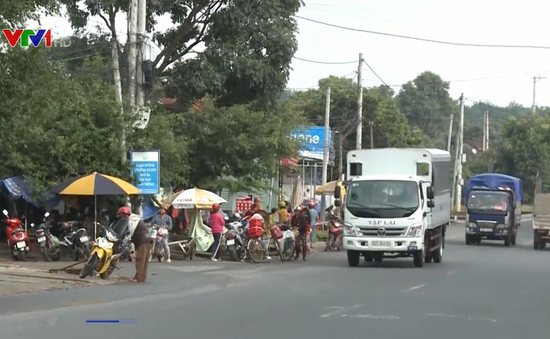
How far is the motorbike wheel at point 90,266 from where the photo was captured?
19.2 meters

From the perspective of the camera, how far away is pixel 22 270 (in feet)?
67.9

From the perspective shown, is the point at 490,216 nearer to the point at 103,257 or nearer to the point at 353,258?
the point at 353,258

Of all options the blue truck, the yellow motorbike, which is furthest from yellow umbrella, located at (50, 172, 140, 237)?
the blue truck

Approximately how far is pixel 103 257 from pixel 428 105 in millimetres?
92569


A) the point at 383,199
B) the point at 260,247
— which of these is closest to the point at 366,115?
the point at 260,247

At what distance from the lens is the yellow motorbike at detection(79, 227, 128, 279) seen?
1922 cm

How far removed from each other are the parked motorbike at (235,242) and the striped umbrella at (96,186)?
170 inches

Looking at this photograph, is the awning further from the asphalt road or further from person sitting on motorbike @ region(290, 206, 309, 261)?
person sitting on motorbike @ region(290, 206, 309, 261)

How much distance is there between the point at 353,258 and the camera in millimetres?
25781

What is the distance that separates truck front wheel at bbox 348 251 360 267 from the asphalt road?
97cm

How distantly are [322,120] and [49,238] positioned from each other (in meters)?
49.0

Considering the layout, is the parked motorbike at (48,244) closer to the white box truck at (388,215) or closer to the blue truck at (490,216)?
the white box truck at (388,215)

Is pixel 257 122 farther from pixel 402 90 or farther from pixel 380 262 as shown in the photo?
pixel 402 90

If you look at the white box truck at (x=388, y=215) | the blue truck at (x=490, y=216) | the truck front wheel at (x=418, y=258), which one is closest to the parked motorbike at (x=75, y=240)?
the white box truck at (x=388, y=215)
